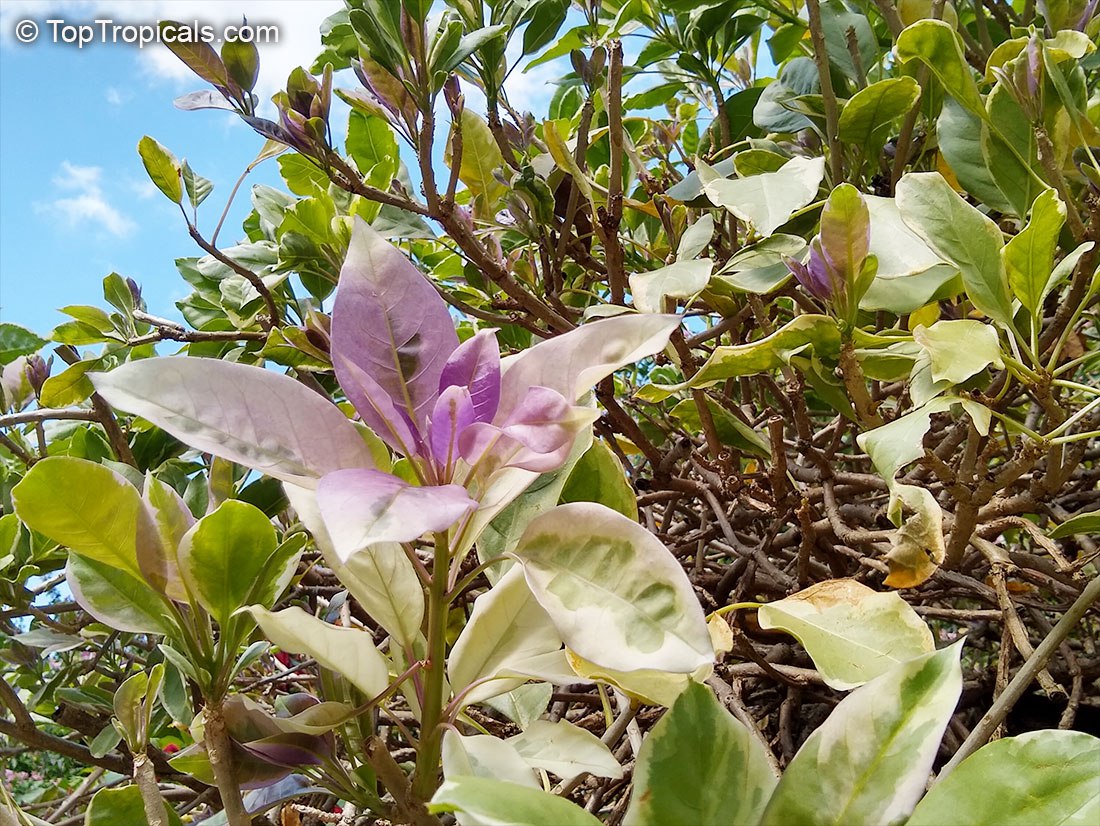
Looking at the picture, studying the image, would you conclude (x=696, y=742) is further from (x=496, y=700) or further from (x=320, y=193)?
(x=320, y=193)

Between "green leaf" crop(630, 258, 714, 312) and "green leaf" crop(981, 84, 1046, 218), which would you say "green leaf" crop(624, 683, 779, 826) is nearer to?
"green leaf" crop(630, 258, 714, 312)

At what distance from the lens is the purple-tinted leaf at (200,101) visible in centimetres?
72

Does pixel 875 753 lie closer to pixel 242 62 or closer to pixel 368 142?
pixel 242 62

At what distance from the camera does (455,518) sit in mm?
282

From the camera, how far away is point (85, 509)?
0.36 m

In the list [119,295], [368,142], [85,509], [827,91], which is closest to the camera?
[85,509]

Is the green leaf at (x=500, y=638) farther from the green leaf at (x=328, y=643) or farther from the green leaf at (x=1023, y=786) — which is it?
the green leaf at (x=1023, y=786)

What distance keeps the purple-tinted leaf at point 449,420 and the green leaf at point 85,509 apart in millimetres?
156

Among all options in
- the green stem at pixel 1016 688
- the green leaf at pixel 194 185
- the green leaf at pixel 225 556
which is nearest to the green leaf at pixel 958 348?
the green stem at pixel 1016 688

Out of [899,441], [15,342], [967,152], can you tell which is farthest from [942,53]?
[15,342]

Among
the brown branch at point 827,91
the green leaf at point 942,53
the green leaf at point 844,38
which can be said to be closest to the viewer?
the green leaf at point 942,53

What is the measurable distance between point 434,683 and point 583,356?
0.17 metres

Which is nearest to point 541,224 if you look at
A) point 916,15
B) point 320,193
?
point 320,193

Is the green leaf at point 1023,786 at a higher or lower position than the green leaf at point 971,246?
lower
